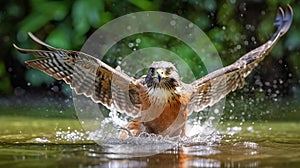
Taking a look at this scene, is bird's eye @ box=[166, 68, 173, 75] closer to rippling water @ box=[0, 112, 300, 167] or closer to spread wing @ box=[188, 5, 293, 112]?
spread wing @ box=[188, 5, 293, 112]

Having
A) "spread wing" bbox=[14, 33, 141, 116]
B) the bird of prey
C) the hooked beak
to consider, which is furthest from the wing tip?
"spread wing" bbox=[14, 33, 141, 116]

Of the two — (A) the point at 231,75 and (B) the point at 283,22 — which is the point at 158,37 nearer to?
(A) the point at 231,75

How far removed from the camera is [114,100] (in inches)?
309

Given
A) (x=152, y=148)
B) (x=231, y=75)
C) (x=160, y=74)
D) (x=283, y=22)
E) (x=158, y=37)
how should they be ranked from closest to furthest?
(x=152, y=148), (x=160, y=74), (x=283, y=22), (x=231, y=75), (x=158, y=37)

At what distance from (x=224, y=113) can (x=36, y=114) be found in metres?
2.42

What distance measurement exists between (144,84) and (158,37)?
3932mm

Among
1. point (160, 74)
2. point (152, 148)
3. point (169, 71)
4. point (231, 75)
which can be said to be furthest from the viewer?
point (231, 75)

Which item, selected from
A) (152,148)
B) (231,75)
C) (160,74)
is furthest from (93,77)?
(231,75)

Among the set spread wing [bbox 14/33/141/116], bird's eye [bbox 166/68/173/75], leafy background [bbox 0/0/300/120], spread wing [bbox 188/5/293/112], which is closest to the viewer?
spread wing [bbox 14/33/141/116]

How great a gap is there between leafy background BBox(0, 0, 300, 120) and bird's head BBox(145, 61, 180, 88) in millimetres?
3464

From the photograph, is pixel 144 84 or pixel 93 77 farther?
pixel 93 77

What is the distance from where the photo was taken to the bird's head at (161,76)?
7.30 meters

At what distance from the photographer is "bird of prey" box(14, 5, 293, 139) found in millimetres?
7320

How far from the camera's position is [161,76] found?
7.32m
